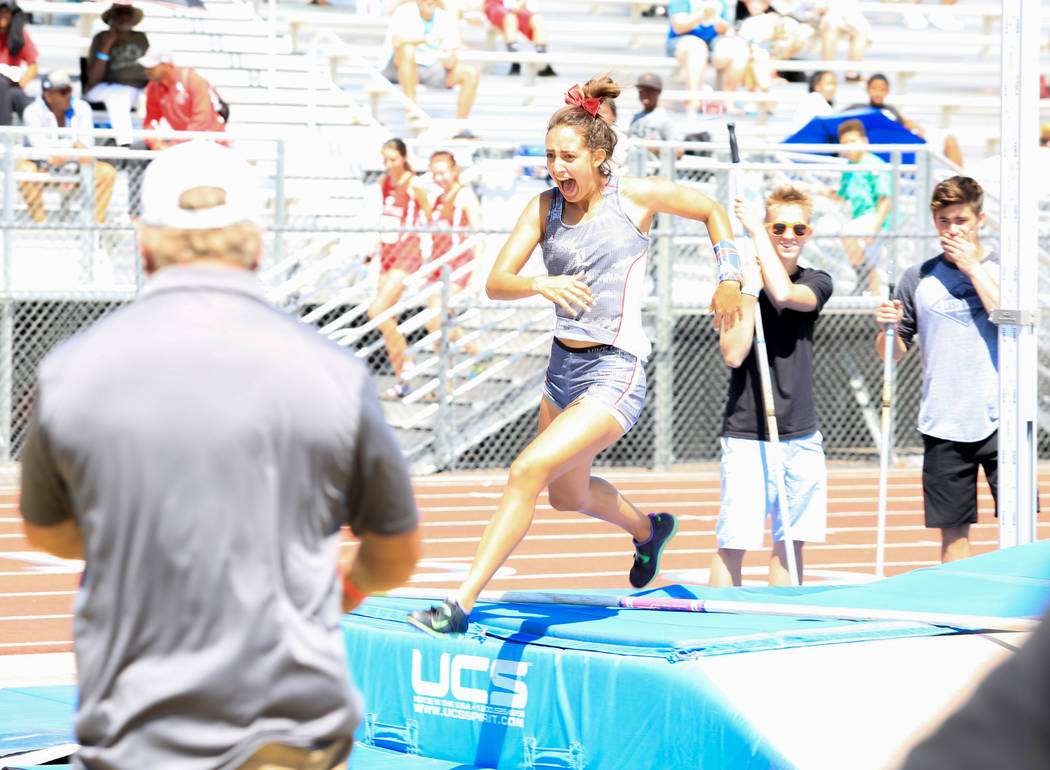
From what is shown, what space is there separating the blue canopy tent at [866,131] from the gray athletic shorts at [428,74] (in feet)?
13.8

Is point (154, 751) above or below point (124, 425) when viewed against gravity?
below

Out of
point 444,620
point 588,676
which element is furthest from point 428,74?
point 588,676

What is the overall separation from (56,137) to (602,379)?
9533mm

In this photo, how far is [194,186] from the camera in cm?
237

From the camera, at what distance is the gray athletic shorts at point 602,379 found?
5188 millimetres

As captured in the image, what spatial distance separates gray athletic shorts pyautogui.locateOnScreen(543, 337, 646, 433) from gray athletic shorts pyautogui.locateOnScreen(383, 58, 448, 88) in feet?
39.2

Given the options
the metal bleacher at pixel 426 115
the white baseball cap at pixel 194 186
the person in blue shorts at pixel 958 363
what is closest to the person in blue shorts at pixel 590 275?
the person in blue shorts at pixel 958 363

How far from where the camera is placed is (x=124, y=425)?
7.31 ft

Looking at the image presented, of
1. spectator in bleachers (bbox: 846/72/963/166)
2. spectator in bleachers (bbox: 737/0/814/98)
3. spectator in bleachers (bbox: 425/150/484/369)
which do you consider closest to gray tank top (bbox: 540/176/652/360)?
spectator in bleachers (bbox: 425/150/484/369)

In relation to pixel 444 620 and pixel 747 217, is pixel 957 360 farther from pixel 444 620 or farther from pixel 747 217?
pixel 444 620

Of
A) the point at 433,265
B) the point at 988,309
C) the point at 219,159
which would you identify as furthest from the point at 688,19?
the point at 219,159

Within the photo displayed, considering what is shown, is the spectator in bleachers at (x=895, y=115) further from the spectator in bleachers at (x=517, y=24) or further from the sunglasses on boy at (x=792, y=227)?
the sunglasses on boy at (x=792, y=227)

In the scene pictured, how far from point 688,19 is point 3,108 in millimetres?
8342

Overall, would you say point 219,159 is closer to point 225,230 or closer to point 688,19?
point 225,230
